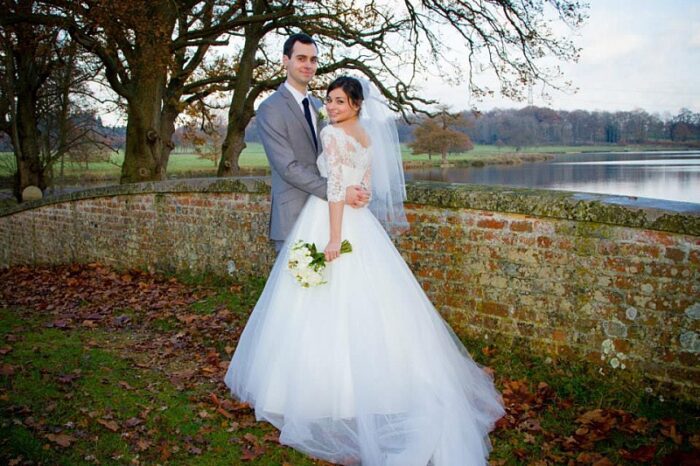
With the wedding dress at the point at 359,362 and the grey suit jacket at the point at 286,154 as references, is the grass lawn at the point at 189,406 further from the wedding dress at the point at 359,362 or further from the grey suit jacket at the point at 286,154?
the grey suit jacket at the point at 286,154

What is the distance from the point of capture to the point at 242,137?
50.5 feet

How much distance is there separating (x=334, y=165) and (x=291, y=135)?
649mm

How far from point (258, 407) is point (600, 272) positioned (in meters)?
2.88

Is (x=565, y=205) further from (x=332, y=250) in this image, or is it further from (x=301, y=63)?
(x=301, y=63)

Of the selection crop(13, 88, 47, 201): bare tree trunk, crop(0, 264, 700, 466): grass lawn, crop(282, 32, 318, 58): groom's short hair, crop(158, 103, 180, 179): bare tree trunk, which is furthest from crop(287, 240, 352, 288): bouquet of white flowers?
crop(13, 88, 47, 201): bare tree trunk

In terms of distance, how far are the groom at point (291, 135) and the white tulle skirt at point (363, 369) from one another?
0.21 meters

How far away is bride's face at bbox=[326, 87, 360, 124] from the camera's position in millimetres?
3618

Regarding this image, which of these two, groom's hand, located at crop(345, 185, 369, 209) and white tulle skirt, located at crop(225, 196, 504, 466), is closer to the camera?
white tulle skirt, located at crop(225, 196, 504, 466)

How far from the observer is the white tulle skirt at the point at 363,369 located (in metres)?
3.29

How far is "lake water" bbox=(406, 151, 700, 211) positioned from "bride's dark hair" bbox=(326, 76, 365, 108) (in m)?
4.09

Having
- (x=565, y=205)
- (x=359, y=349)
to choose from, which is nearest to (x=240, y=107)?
(x=565, y=205)

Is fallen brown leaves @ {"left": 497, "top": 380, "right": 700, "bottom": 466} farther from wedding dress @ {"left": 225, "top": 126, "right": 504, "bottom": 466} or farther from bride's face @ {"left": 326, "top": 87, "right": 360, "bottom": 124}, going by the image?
bride's face @ {"left": 326, "top": 87, "right": 360, "bottom": 124}

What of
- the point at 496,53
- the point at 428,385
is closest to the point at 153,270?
the point at 428,385

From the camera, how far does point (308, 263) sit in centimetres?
358
